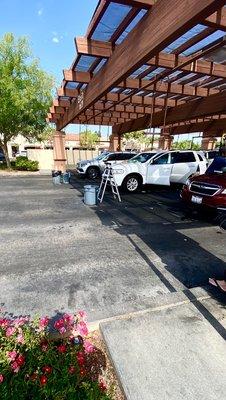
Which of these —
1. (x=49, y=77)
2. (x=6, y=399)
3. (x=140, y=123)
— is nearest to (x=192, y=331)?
(x=6, y=399)

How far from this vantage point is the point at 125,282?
4008 millimetres

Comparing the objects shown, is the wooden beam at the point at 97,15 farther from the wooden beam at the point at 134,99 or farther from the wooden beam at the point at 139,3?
the wooden beam at the point at 134,99

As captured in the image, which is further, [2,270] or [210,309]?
[2,270]

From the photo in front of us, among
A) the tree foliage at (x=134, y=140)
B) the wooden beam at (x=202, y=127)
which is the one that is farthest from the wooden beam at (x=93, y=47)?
the tree foliage at (x=134, y=140)

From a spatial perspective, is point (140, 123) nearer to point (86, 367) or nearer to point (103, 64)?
point (103, 64)

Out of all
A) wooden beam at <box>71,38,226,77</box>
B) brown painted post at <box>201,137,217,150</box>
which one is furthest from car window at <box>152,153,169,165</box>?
brown painted post at <box>201,137,217,150</box>

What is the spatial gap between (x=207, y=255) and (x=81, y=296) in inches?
110

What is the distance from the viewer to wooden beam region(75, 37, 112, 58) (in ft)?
19.4

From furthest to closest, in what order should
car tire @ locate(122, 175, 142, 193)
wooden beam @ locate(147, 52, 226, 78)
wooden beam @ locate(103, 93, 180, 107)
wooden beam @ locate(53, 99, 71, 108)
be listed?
1. wooden beam @ locate(53, 99, 71, 108)
2. car tire @ locate(122, 175, 142, 193)
3. wooden beam @ locate(103, 93, 180, 107)
4. wooden beam @ locate(147, 52, 226, 78)

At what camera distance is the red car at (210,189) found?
698cm

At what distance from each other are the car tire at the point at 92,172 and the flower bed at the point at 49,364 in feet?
49.3

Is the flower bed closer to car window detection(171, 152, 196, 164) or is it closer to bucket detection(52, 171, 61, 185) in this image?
car window detection(171, 152, 196, 164)

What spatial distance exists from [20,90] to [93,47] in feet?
49.7

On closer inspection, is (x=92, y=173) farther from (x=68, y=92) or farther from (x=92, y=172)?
(x=68, y=92)
